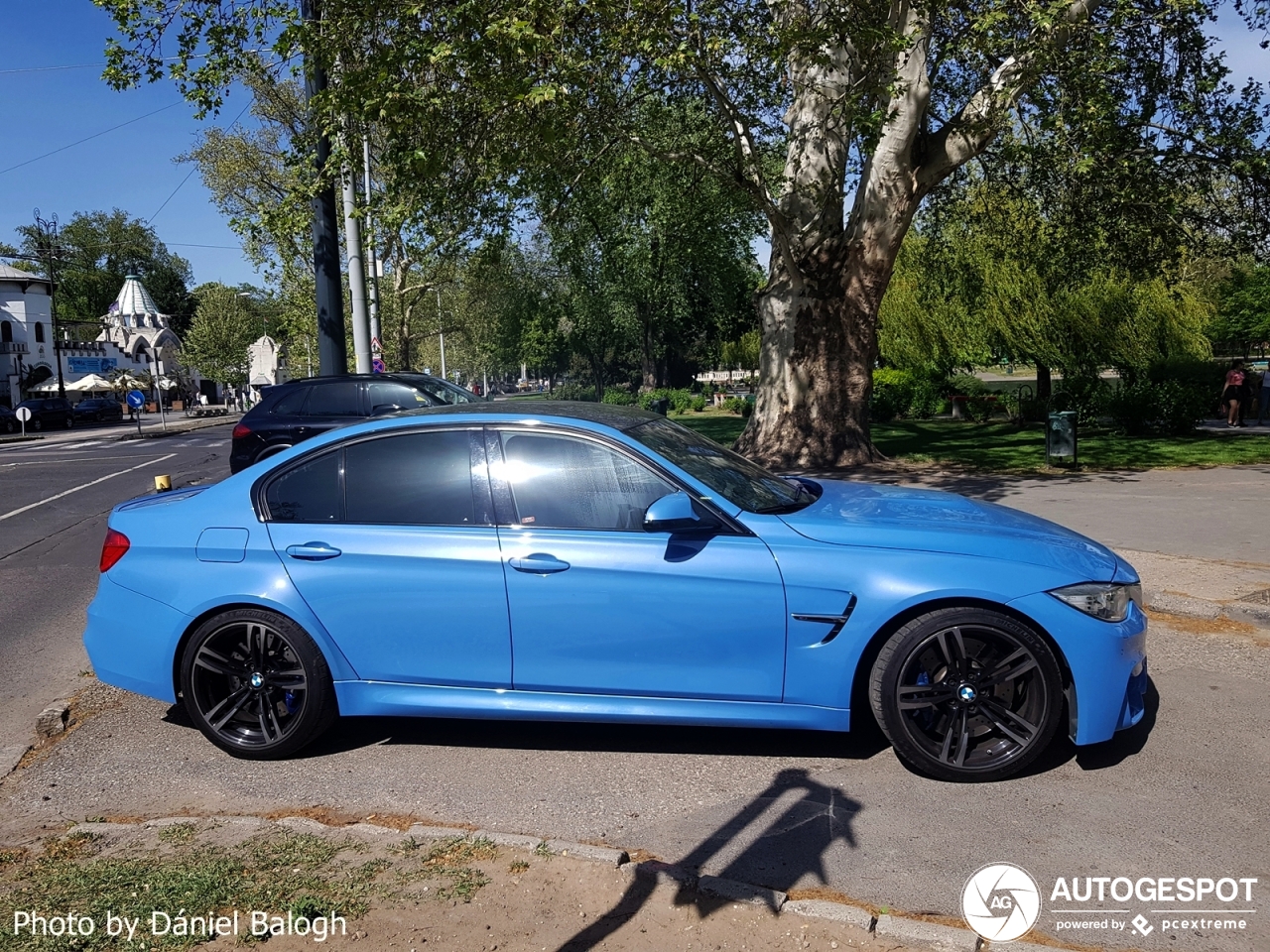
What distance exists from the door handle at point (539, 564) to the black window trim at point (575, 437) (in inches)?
5.9

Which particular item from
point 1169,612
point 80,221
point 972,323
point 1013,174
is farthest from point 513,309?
point 80,221

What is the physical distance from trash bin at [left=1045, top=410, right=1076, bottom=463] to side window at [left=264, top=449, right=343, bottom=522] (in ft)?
41.1

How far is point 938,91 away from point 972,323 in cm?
1323

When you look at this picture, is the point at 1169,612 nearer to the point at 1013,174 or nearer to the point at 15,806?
the point at 15,806

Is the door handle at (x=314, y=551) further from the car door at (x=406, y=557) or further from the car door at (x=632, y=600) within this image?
the car door at (x=632, y=600)

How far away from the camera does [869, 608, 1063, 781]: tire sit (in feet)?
13.2

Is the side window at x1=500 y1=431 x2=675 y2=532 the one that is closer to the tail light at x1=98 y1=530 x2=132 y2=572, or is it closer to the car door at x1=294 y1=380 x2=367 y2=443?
the tail light at x1=98 y1=530 x2=132 y2=572

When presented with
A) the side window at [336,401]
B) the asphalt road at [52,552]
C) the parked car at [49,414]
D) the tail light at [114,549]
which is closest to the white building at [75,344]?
the parked car at [49,414]

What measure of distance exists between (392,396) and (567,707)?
871cm

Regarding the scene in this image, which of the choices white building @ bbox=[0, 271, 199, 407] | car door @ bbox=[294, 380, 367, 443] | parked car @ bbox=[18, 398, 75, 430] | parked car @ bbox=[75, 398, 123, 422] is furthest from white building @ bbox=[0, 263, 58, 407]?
car door @ bbox=[294, 380, 367, 443]

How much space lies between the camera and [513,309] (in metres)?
55.5

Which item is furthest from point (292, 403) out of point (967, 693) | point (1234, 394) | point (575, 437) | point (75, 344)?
point (75, 344)

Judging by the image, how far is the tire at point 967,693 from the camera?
13.2 ft

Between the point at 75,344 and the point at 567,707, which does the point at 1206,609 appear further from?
the point at 75,344
